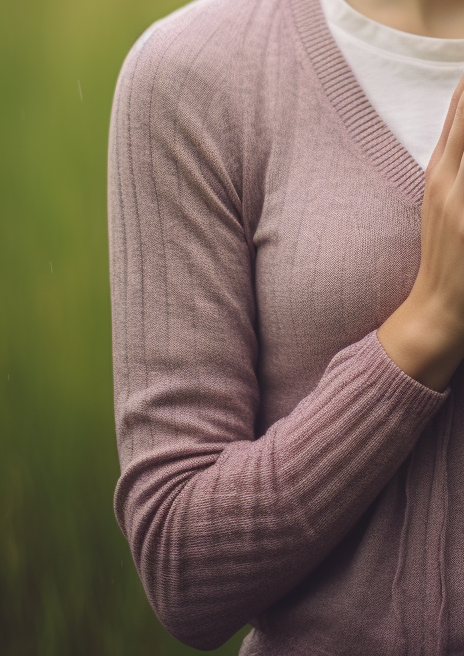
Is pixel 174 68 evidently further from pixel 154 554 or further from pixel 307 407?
pixel 154 554

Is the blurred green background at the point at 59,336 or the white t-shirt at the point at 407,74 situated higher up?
the white t-shirt at the point at 407,74

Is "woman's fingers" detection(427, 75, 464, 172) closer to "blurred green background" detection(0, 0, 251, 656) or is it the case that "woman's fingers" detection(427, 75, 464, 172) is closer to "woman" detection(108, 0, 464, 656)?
"woman" detection(108, 0, 464, 656)

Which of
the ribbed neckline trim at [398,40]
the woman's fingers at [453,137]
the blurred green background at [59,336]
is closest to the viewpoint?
the woman's fingers at [453,137]

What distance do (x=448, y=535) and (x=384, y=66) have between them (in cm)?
41

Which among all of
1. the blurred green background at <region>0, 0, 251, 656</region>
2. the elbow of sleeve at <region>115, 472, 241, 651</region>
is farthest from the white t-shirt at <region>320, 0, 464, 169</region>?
the blurred green background at <region>0, 0, 251, 656</region>

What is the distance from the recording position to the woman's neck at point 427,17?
634 mm

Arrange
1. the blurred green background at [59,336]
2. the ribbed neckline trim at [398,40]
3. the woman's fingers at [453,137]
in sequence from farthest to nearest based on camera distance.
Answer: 1. the blurred green background at [59,336]
2. the ribbed neckline trim at [398,40]
3. the woman's fingers at [453,137]

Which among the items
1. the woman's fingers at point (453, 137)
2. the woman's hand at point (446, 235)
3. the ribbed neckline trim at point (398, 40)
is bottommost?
the woman's hand at point (446, 235)

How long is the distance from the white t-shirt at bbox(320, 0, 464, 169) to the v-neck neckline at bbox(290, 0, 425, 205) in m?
0.02

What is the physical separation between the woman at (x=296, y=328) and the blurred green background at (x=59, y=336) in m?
0.60

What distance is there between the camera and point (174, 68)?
0.60m

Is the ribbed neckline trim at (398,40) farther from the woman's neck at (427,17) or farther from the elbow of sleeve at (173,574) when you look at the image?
the elbow of sleeve at (173,574)

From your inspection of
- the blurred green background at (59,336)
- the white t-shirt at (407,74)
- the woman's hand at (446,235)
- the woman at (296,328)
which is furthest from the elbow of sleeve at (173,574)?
the blurred green background at (59,336)

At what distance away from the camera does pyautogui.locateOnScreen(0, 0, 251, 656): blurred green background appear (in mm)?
1166
